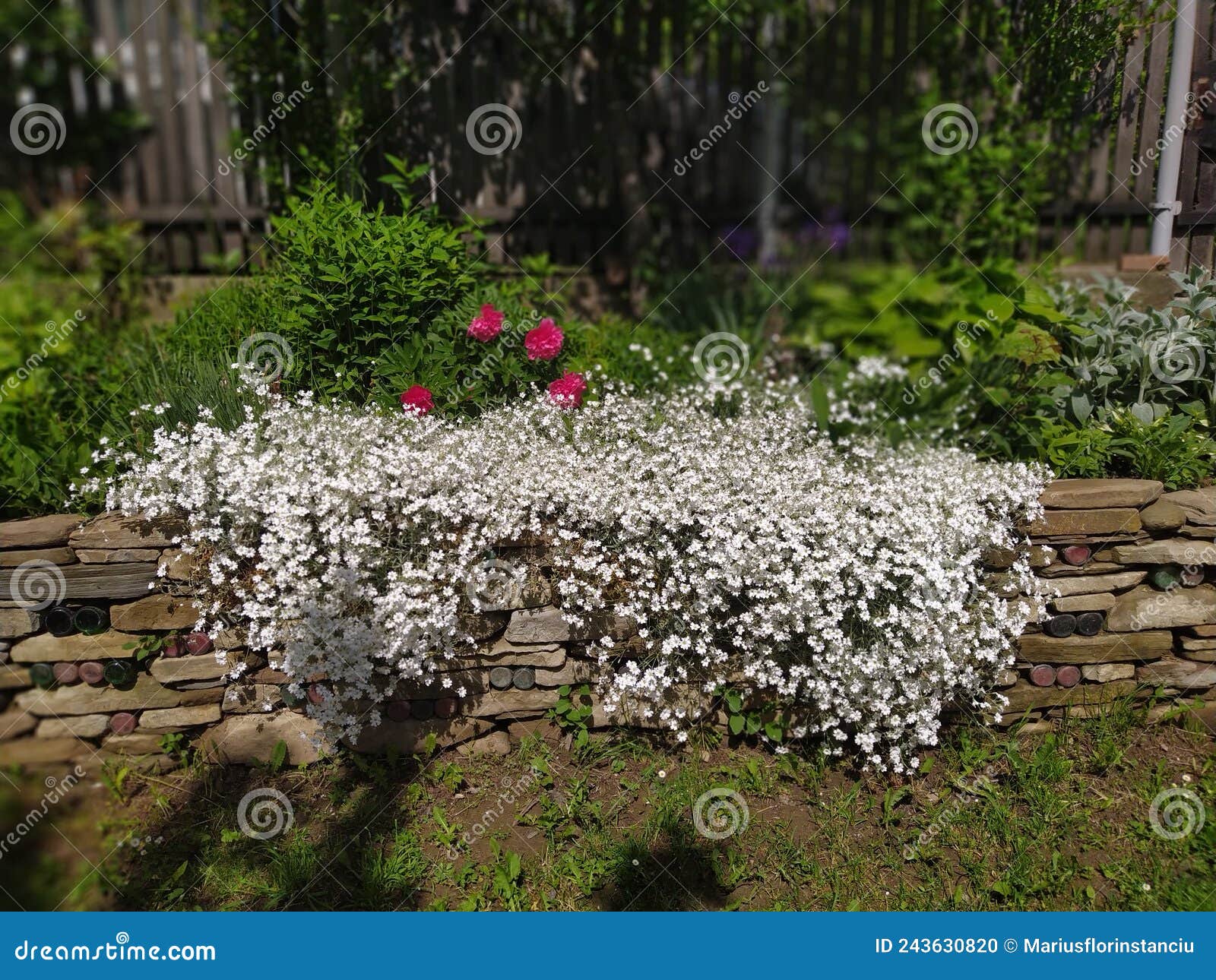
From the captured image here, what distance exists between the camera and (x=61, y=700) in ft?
10.6

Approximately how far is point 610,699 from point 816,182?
21.3ft

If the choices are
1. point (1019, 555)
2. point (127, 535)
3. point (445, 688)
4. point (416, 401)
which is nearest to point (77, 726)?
point (127, 535)

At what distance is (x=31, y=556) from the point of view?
3162mm

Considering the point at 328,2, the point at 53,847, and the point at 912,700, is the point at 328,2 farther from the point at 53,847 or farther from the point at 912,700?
the point at 912,700

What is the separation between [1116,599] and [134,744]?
377cm

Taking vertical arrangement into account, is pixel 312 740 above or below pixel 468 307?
below

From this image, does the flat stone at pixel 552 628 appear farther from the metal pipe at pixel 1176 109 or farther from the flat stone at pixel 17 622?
the metal pipe at pixel 1176 109

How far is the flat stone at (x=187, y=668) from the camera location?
10.5 feet

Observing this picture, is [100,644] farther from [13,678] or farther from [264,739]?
[264,739]

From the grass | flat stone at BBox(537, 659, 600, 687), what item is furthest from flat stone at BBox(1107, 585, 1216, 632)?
flat stone at BBox(537, 659, 600, 687)

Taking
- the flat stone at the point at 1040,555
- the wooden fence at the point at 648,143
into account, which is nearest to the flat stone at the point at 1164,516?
the flat stone at the point at 1040,555

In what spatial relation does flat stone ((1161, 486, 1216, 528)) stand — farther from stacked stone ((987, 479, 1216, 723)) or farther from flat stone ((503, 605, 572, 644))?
flat stone ((503, 605, 572, 644))

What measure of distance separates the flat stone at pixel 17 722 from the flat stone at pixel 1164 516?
422 centimetres

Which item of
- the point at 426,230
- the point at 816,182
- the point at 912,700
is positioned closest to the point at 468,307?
the point at 426,230
